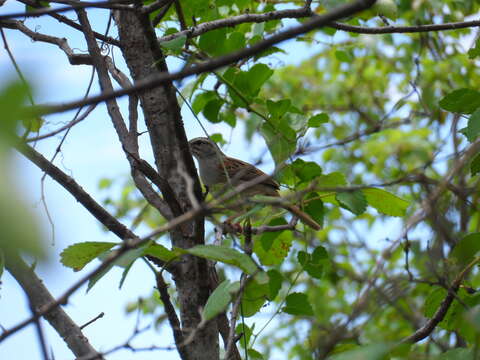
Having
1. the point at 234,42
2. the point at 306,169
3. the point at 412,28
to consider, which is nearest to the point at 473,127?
the point at 306,169

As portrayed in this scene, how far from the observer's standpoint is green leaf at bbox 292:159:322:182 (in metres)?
2.70

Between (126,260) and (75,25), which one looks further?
(75,25)

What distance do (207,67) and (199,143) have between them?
5182mm

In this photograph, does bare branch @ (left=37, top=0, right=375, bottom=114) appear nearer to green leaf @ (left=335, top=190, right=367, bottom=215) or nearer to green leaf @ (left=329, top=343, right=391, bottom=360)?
green leaf @ (left=329, top=343, right=391, bottom=360)

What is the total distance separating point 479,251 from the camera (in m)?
2.49

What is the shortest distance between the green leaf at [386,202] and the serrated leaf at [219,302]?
0.95 meters

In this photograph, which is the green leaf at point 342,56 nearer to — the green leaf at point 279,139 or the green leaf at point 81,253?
the green leaf at point 279,139

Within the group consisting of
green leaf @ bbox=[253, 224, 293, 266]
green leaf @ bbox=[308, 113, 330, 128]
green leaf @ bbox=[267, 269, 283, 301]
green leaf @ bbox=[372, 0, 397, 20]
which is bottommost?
green leaf @ bbox=[267, 269, 283, 301]

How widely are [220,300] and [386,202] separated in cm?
113

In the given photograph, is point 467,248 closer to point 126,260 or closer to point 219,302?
point 219,302

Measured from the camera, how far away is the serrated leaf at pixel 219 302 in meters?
1.76

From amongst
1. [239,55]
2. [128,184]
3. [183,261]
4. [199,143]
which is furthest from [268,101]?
[128,184]

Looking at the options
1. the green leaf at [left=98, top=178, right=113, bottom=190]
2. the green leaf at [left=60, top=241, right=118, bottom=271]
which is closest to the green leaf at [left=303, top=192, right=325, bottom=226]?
the green leaf at [left=60, top=241, right=118, bottom=271]

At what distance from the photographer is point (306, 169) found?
271 centimetres
